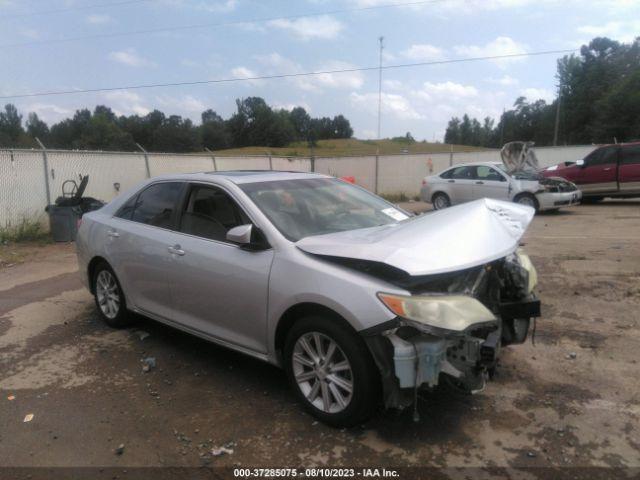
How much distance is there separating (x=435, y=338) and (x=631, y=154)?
1518 centimetres

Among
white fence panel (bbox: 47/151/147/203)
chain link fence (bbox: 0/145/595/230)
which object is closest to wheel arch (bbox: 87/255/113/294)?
chain link fence (bbox: 0/145/595/230)

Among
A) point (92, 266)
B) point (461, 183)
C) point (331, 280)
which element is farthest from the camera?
point (461, 183)

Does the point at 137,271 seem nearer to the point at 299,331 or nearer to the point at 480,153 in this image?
the point at 299,331

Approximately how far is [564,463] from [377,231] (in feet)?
6.11

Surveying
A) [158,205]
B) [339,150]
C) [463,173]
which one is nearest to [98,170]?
[158,205]

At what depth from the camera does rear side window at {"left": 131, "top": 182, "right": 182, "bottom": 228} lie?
178 inches

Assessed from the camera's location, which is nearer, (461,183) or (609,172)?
(461,183)

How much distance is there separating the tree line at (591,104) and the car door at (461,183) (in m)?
42.5

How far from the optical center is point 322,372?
319 cm

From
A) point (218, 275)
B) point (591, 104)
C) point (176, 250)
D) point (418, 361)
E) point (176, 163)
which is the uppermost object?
point (591, 104)

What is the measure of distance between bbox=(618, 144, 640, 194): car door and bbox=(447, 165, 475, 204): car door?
4533mm

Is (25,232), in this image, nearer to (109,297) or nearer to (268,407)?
(109,297)

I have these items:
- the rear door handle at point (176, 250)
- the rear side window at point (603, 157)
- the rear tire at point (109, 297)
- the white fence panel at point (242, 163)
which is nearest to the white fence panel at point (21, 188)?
the white fence panel at point (242, 163)

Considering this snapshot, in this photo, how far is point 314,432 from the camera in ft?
10.4
